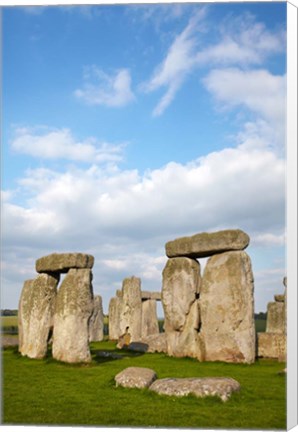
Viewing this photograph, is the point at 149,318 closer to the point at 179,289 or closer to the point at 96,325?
the point at 96,325

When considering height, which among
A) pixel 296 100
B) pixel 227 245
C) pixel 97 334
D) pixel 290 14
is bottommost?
pixel 97 334

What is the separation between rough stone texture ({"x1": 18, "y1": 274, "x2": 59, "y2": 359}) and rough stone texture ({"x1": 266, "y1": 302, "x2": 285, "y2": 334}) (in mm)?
9472

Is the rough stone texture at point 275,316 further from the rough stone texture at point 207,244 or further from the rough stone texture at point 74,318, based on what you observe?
the rough stone texture at point 74,318

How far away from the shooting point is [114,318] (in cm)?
2430

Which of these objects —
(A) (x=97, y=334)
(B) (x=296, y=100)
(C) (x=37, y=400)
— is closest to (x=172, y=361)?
(C) (x=37, y=400)

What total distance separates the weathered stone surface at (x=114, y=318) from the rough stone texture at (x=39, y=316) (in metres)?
10.0

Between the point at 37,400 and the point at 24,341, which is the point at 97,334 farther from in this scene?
the point at 37,400

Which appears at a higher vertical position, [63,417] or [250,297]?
[250,297]

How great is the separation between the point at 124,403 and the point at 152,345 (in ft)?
29.5

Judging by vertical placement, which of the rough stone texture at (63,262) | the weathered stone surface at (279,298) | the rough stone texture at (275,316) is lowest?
the rough stone texture at (275,316)

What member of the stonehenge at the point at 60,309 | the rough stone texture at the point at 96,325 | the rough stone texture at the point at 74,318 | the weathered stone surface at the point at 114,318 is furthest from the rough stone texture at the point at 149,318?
the rough stone texture at the point at 74,318

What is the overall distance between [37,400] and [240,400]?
9.52 ft

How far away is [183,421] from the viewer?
22.0ft

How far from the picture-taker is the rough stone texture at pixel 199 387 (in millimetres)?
7633
